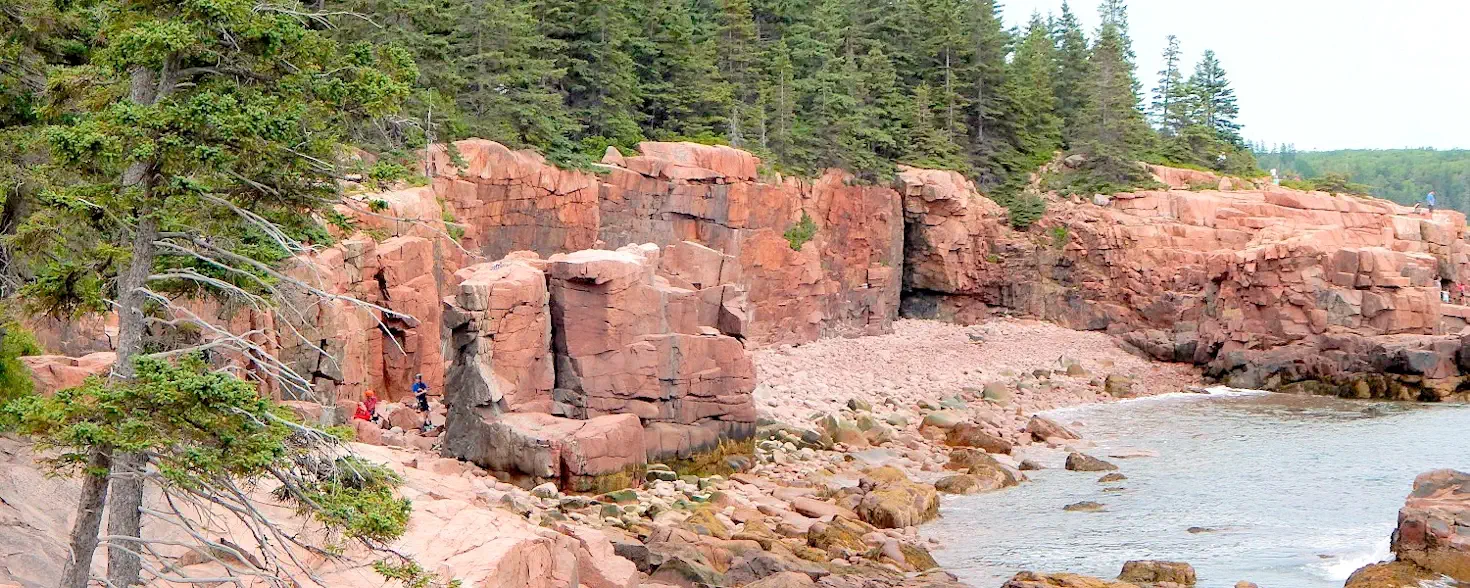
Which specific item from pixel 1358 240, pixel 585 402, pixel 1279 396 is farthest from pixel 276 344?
pixel 1358 240

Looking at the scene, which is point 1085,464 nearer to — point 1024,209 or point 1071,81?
point 1024,209

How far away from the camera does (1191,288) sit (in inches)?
2063

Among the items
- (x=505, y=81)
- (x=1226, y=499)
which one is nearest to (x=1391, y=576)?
(x=1226, y=499)

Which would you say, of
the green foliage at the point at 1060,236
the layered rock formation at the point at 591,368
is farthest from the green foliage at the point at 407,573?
the green foliage at the point at 1060,236

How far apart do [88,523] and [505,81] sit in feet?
102

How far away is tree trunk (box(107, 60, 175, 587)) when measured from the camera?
975 centimetres

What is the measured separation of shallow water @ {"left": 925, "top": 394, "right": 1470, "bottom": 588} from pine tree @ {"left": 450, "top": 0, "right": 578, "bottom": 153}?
1873 cm

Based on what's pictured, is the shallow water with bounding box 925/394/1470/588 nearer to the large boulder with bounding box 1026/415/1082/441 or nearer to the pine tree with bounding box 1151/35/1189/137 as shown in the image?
the large boulder with bounding box 1026/415/1082/441

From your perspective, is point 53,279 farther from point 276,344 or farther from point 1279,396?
point 1279,396

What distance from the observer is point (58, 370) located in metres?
15.8

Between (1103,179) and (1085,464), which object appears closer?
(1085,464)

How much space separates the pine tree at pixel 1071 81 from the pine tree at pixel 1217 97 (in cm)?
752

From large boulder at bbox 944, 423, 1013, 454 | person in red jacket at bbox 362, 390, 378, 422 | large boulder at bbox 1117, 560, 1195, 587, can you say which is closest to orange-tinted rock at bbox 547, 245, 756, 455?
person in red jacket at bbox 362, 390, 378, 422

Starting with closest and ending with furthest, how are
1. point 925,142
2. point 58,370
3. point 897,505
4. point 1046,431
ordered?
point 58,370 → point 897,505 → point 1046,431 → point 925,142
